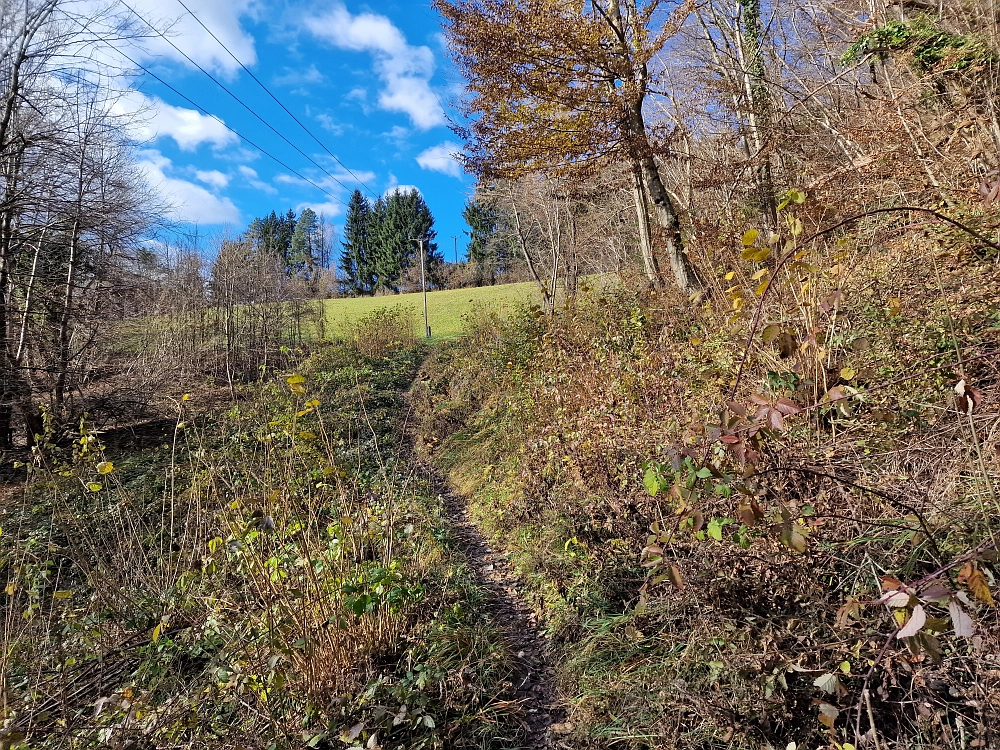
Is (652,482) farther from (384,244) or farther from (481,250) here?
(384,244)

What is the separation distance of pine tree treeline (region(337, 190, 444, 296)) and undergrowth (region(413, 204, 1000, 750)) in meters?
48.1

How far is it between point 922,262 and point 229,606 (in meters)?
5.59

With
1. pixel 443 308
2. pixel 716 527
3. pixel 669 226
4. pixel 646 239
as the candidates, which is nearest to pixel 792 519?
pixel 716 527

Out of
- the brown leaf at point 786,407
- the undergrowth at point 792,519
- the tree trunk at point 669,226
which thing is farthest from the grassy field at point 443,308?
the brown leaf at point 786,407

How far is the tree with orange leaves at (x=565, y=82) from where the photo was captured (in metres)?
7.62

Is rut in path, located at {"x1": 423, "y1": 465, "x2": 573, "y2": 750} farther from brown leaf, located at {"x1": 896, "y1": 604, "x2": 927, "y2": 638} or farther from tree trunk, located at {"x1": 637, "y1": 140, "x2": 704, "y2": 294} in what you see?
tree trunk, located at {"x1": 637, "y1": 140, "x2": 704, "y2": 294}

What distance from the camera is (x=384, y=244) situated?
54.3m

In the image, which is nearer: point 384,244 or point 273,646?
point 273,646

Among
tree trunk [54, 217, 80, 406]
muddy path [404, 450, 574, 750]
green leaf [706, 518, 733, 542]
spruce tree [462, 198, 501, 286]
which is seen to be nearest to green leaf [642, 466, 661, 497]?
green leaf [706, 518, 733, 542]

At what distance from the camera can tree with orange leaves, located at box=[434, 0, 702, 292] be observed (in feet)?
25.0

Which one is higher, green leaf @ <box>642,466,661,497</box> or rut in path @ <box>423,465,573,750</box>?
green leaf @ <box>642,466,661,497</box>

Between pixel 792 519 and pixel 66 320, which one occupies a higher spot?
pixel 66 320

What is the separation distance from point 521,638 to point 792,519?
2.09 meters

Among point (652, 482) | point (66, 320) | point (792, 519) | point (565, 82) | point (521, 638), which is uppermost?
point (565, 82)
